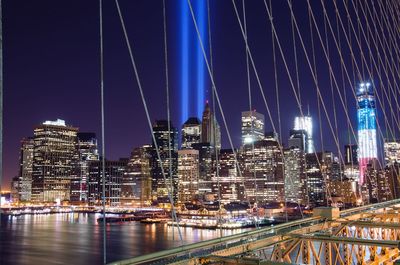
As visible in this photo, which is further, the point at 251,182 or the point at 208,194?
the point at 208,194

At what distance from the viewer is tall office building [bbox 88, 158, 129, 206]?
129125 millimetres

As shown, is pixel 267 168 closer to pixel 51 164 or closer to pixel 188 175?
pixel 188 175

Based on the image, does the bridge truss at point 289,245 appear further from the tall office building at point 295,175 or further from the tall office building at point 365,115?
the tall office building at point 295,175

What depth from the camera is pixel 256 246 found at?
5.48 m

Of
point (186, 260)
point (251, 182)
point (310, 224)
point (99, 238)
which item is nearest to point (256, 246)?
point (186, 260)

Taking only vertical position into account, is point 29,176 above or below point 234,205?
above

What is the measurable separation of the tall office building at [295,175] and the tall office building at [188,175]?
2342cm

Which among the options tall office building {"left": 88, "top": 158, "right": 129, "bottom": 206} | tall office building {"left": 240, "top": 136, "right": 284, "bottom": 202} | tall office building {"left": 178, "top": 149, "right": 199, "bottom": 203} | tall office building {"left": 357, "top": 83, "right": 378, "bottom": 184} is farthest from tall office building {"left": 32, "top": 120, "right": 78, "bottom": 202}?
tall office building {"left": 357, "top": 83, "right": 378, "bottom": 184}

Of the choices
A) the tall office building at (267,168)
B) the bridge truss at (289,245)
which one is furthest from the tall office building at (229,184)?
the bridge truss at (289,245)

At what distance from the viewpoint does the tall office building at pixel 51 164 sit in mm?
132125

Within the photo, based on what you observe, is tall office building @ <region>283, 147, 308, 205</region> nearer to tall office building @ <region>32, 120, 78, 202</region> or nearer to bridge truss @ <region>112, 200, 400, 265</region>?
tall office building @ <region>32, 120, 78, 202</region>

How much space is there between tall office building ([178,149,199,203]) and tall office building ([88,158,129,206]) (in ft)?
80.0

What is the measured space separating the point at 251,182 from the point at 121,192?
4912 centimetres

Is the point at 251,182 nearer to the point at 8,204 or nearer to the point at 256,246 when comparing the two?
the point at 8,204
